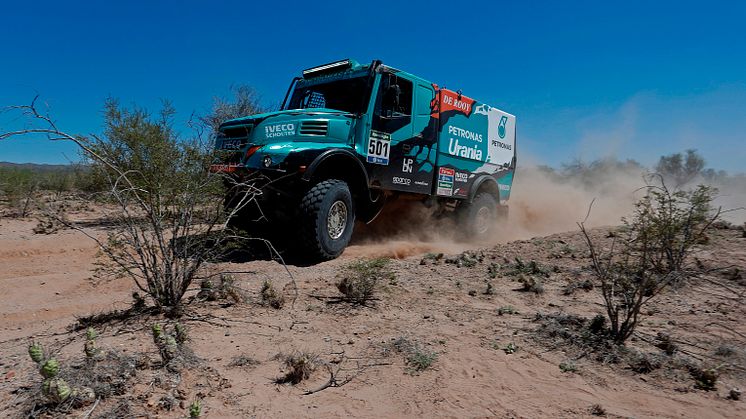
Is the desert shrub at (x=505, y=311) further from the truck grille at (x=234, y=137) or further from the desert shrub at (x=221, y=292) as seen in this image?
the truck grille at (x=234, y=137)

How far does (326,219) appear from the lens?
562 cm

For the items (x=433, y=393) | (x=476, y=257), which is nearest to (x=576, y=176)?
Result: (x=476, y=257)

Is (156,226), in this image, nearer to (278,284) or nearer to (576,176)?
(278,284)

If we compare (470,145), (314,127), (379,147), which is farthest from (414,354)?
(470,145)

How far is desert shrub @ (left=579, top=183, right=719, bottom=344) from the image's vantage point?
3.13 metres

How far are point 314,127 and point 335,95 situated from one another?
122 cm

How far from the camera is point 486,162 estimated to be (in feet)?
29.9

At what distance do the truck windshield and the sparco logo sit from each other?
44.1 inches

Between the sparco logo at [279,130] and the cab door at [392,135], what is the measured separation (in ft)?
4.06

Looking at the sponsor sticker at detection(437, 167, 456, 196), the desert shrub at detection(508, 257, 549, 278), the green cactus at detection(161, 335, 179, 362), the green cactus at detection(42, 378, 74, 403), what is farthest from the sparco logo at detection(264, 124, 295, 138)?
→ the green cactus at detection(42, 378, 74, 403)

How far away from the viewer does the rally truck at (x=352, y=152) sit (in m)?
5.46

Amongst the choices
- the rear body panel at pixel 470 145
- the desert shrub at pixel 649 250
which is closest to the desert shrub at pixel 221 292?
the desert shrub at pixel 649 250

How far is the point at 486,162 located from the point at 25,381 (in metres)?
8.42

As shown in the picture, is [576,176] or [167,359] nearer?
[167,359]
